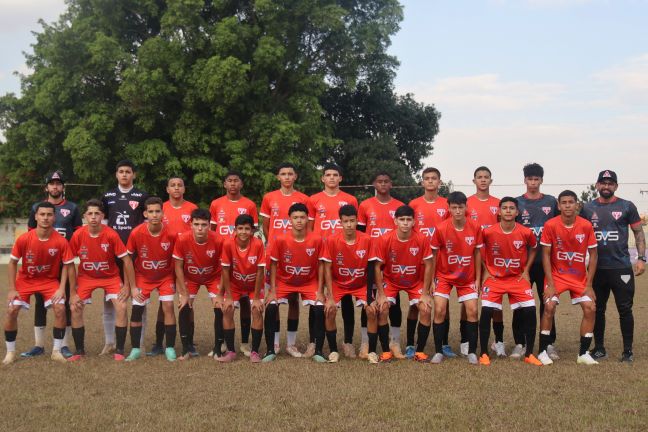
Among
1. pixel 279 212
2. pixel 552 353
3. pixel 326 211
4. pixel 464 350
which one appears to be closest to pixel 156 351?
pixel 279 212

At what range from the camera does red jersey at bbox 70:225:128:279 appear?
7.29 meters

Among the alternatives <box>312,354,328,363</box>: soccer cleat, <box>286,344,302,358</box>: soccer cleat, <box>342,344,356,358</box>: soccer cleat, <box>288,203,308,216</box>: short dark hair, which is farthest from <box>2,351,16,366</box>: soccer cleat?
<box>342,344,356,358</box>: soccer cleat

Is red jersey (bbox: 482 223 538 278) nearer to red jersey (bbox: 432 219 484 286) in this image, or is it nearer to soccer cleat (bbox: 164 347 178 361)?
red jersey (bbox: 432 219 484 286)

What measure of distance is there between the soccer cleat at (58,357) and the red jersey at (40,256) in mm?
856

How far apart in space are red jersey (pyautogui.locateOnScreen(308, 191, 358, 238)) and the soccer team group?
23cm

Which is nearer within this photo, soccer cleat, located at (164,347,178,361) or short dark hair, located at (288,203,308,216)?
soccer cleat, located at (164,347,178,361)

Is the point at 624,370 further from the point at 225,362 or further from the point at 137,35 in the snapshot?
the point at 137,35

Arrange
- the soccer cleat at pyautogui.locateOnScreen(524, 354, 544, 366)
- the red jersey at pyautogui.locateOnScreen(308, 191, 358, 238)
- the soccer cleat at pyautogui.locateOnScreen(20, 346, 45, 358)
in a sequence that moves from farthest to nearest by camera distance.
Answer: the red jersey at pyautogui.locateOnScreen(308, 191, 358, 238) < the soccer cleat at pyautogui.locateOnScreen(20, 346, 45, 358) < the soccer cleat at pyautogui.locateOnScreen(524, 354, 544, 366)

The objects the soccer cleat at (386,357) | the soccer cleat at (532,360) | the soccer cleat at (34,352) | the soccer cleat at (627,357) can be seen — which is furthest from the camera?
the soccer cleat at (34,352)

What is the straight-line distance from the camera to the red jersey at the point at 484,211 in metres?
7.67

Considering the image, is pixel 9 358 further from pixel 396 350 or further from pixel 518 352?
pixel 518 352

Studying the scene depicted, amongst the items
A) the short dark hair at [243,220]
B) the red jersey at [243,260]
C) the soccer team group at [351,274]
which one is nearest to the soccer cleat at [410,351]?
the soccer team group at [351,274]

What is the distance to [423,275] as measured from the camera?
722 cm

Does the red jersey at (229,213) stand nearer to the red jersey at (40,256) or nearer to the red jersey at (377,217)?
the red jersey at (377,217)
